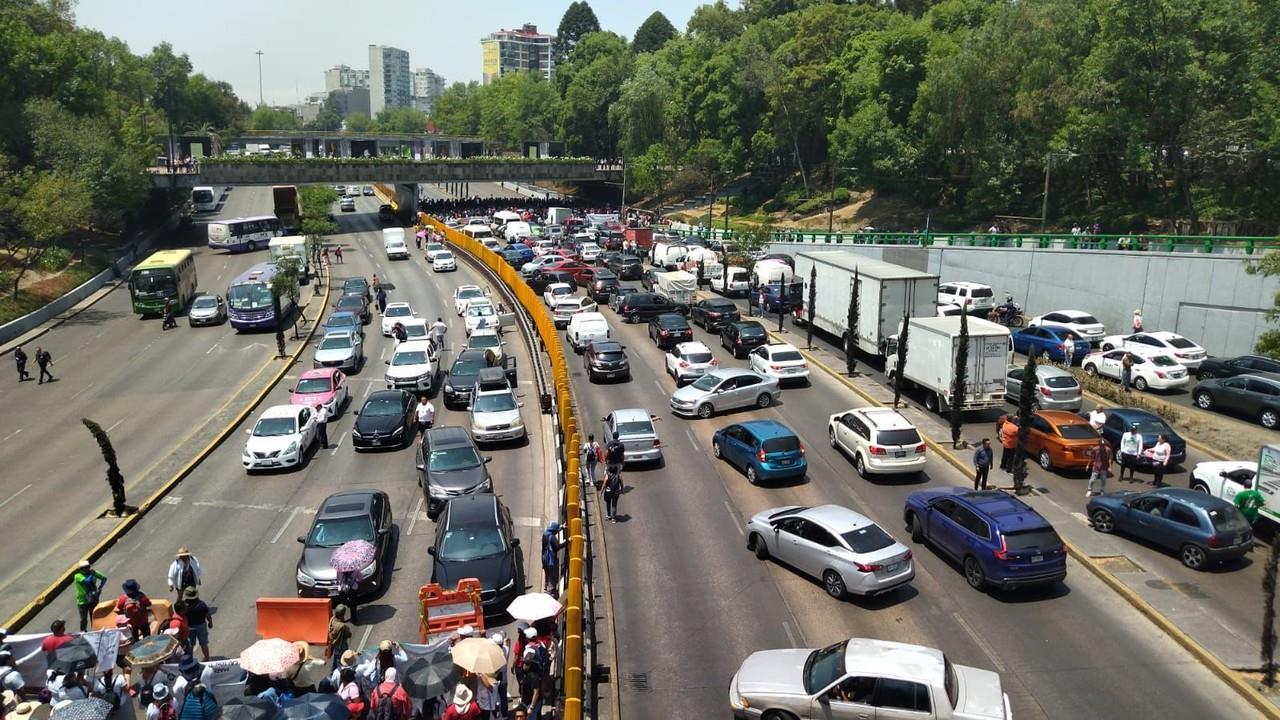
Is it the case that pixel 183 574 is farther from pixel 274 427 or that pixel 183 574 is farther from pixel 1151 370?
pixel 1151 370

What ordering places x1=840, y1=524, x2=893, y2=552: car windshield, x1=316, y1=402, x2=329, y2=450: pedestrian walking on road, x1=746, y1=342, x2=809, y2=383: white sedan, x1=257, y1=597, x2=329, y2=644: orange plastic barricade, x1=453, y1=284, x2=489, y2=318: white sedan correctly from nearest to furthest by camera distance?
x1=257, y1=597, x2=329, y2=644: orange plastic barricade
x1=840, y1=524, x2=893, y2=552: car windshield
x1=316, y1=402, x2=329, y2=450: pedestrian walking on road
x1=746, y1=342, x2=809, y2=383: white sedan
x1=453, y1=284, x2=489, y2=318: white sedan

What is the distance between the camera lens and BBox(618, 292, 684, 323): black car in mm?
45781

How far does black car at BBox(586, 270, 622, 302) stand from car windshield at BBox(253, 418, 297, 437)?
25.0m

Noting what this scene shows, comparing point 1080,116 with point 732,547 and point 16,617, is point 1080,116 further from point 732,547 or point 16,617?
point 16,617

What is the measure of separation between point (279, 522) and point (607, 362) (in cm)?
1475

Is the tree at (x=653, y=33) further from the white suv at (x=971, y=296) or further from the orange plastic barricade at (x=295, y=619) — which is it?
the orange plastic barricade at (x=295, y=619)

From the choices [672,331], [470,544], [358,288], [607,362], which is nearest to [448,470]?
[470,544]

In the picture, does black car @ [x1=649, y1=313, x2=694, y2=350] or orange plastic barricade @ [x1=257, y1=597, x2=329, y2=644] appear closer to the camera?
orange plastic barricade @ [x1=257, y1=597, x2=329, y2=644]

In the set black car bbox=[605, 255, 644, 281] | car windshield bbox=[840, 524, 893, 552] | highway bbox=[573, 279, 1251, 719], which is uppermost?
black car bbox=[605, 255, 644, 281]

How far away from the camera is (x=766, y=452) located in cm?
2364

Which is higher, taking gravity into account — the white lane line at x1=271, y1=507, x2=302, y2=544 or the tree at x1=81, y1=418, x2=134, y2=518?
the tree at x1=81, y1=418, x2=134, y2=518

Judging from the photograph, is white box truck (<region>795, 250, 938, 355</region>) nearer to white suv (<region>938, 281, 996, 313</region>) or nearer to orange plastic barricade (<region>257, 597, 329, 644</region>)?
white suv (<region>938, 281, 996, 313</region>)

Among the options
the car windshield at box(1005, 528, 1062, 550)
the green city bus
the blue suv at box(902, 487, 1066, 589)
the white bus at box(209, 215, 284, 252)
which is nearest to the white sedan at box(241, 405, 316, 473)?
the blue suv at box(902, 487, 1066, 589)

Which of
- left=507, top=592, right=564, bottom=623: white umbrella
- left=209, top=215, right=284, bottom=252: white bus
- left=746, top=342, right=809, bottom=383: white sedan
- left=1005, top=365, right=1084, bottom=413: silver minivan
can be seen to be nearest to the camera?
left=507, top=592, right=564, bottom=623: white umbrella
